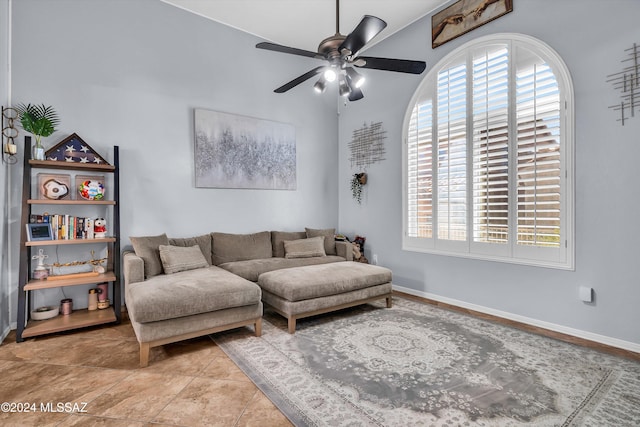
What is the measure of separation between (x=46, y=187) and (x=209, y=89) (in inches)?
80.6

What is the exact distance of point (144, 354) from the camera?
2227 mm

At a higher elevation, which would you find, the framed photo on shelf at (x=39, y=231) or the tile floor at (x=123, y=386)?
the framed photo on shelf at (x=39, y=231)

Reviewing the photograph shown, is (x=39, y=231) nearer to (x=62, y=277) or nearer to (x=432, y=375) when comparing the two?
(x=62, y=277)

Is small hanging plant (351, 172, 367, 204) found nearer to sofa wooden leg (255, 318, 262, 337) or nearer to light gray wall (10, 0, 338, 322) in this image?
light gray wall (10, 0, 338, 322)

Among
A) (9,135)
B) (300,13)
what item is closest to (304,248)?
(300,13)

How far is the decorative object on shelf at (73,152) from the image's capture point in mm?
2998

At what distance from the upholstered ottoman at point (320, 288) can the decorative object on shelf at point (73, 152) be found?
2.06 metres

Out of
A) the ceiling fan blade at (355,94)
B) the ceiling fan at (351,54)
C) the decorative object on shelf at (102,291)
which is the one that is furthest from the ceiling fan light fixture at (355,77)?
the decorative object on shelf at (102,291)

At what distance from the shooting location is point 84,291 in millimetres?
3266

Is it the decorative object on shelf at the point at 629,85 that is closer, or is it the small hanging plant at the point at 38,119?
the decorative object on shelf at the point at 629,85

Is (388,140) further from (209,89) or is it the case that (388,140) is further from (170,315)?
(170,315)

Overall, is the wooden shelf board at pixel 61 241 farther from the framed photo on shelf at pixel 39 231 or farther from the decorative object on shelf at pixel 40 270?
the decorative object on shelf at pixel 40 270

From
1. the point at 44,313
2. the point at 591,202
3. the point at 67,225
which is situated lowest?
the point at 44,313

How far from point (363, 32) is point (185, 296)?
2234 mm
